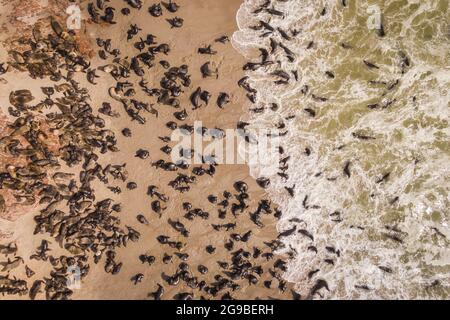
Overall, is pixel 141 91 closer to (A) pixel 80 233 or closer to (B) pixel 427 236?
(A) pixel 80 233
